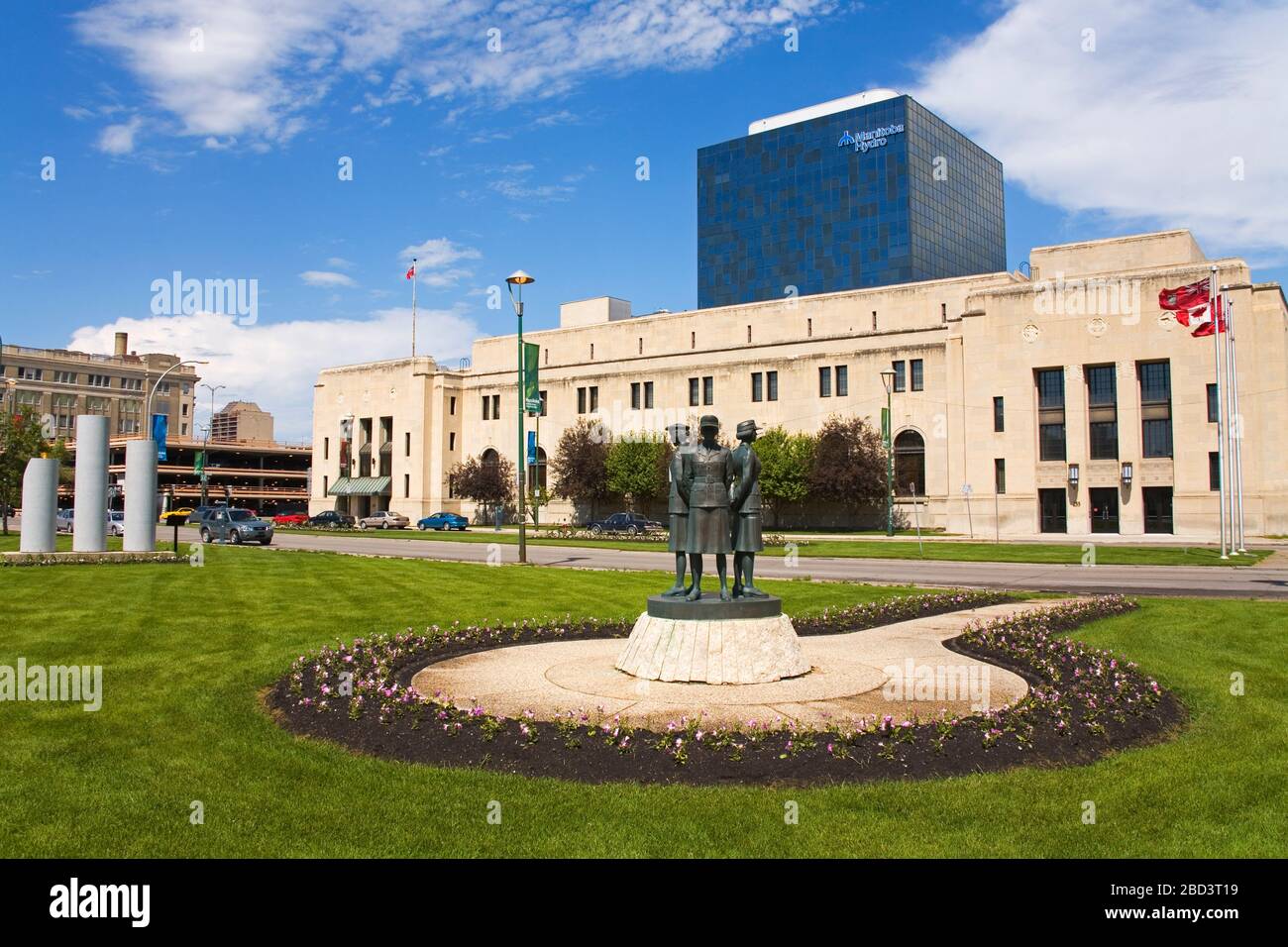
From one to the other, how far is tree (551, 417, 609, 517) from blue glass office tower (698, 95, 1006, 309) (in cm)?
5161

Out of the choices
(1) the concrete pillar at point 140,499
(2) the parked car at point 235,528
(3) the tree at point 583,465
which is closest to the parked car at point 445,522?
(3) the tree at point 583,465

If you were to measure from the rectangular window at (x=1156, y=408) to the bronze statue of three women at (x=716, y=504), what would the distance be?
4976 centimetres

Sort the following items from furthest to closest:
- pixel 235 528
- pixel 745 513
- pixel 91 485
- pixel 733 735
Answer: pixel 235 528
pixel 91 485
pixel 745 513
pixel 733 735

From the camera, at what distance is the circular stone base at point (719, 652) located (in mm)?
10641

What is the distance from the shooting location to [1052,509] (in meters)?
56.6

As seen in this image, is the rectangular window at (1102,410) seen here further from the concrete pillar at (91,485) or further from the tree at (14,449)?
the tree at (14,449)

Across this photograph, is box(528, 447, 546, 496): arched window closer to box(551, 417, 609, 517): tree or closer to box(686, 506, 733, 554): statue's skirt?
box(551, 417, 609, 517): tree

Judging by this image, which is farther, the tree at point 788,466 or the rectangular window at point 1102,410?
the tree at point 788,466

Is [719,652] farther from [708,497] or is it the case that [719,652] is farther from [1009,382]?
[1009,382]

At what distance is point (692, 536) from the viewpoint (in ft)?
37.8

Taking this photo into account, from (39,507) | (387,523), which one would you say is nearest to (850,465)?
(387,523)

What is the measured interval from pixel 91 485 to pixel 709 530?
81.7ft

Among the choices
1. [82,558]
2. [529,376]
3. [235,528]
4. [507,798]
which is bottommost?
[507,798]

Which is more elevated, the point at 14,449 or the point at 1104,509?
the point at 14,449
